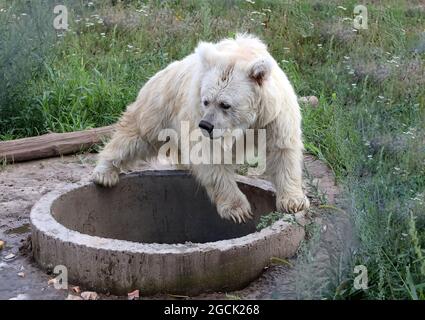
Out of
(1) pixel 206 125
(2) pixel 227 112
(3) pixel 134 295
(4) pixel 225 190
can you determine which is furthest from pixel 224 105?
(3) pixel 134 295

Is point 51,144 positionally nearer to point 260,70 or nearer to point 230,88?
point 230,88

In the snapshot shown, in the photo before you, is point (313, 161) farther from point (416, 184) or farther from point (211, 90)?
point (211, 90)

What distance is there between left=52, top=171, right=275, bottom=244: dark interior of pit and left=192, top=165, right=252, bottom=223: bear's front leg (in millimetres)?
468

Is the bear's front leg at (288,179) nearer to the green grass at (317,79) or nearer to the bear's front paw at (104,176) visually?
the green grass at (317,79)

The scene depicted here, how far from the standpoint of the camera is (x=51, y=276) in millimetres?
4605

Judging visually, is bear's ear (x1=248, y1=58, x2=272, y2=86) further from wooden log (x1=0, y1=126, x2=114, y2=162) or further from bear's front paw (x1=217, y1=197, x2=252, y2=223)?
wooden log (x1=0, y1=126, x2=114, y2=162)

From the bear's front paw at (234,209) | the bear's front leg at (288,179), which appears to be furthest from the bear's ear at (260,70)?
the bear's front paw at (234,209)

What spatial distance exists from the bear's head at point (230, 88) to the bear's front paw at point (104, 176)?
3.47ft

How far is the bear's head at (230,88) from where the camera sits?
457 centimetres

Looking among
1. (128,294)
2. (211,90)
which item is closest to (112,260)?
(128,294)

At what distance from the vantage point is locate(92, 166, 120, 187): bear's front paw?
5.41 meters

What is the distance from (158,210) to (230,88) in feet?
4.57

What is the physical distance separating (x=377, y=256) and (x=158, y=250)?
1187 millimetres

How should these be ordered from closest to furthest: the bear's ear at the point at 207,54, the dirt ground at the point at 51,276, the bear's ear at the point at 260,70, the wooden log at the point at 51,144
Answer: the dirt ground at the point at 51,276, the bear's ear at the point at 260,70, the bear's ear at the point at 207,54, the wooden log at the point at 51,144
